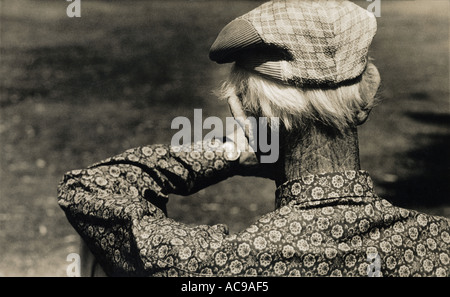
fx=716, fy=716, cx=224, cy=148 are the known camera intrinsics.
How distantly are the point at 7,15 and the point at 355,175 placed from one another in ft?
20.9

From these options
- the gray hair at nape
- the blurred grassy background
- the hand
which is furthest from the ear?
the blurred grassy background

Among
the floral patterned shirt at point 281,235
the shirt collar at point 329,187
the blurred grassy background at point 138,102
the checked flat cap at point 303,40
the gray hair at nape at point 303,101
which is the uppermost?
the checked flat cap at point 303,40

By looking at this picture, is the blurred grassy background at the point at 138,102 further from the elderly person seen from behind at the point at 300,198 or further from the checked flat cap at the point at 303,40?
the checked flat cap at the point at 303,40

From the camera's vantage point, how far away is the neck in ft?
5.20

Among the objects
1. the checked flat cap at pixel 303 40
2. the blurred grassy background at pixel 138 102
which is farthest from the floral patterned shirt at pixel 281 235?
the blurred grassy background at pixel 138 102

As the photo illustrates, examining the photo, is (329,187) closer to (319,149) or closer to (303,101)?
(319,149)

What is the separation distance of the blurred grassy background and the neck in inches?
107

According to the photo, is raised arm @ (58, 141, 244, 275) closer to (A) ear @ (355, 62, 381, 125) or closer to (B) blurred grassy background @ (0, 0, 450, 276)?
(A) ear @ (355, 62, 381, 125)

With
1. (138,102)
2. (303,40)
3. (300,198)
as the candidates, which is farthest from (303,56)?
(138,102)

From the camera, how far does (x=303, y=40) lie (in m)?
1.51

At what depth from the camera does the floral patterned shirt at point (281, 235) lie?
1.51 meters

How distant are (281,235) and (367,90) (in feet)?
1.27

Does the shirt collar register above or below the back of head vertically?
below

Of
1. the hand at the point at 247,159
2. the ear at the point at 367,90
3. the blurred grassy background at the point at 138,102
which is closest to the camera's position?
the ear at the point at 367,90
